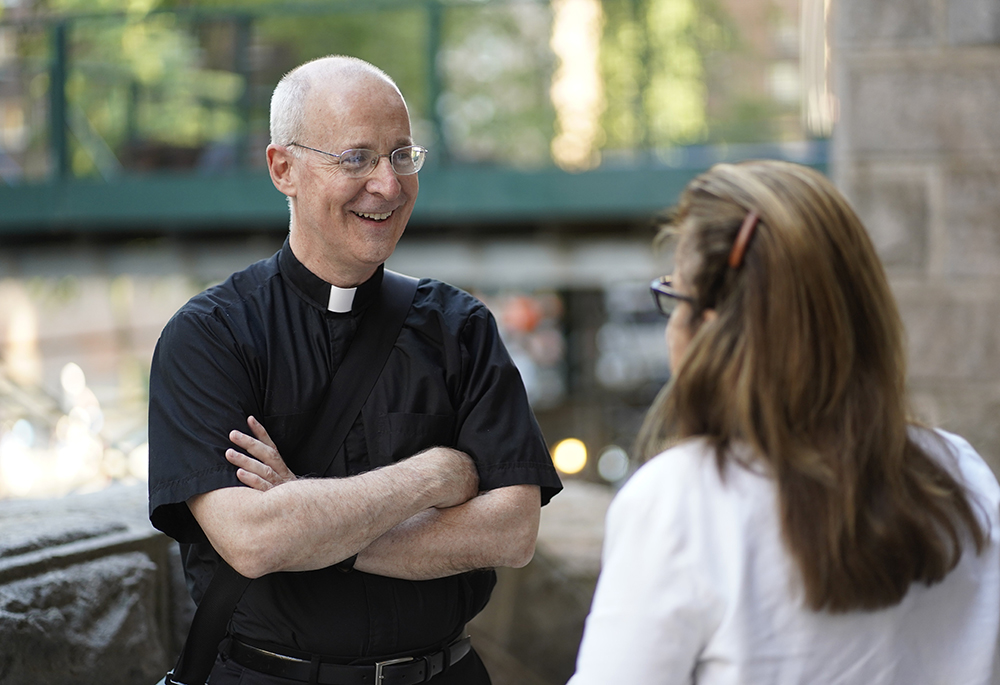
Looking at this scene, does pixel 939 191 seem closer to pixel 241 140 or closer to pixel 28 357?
pixel 241 140

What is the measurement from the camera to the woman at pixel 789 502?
4.33 feet

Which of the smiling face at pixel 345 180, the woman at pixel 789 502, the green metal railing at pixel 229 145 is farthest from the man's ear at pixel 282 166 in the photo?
the green metal railing at pixel 229 145

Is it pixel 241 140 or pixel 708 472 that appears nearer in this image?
pixel 708 472

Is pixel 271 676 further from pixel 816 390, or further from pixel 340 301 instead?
pixel 816 390

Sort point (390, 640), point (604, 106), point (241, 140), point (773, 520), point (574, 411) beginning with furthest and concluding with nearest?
point (574, 411)
point (241, 140)
point (604, 106)
point (390, 640)
point (773, 520)

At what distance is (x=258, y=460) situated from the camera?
202cm

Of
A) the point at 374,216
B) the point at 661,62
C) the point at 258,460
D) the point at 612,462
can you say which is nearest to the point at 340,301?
the point at 374,216

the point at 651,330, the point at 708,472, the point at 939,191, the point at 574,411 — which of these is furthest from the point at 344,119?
the point at 651,330

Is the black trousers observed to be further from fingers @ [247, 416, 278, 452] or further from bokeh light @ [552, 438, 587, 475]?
bokeh light @ [552, 438, 587, 475]

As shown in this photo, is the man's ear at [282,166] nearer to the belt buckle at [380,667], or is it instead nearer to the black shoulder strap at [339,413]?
the black shoulder strap at [339,413]

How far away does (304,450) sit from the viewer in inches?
85.0

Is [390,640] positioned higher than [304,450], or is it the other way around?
[304,450]

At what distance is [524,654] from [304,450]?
198 centimetres

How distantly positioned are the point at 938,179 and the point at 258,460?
3.04 meters
